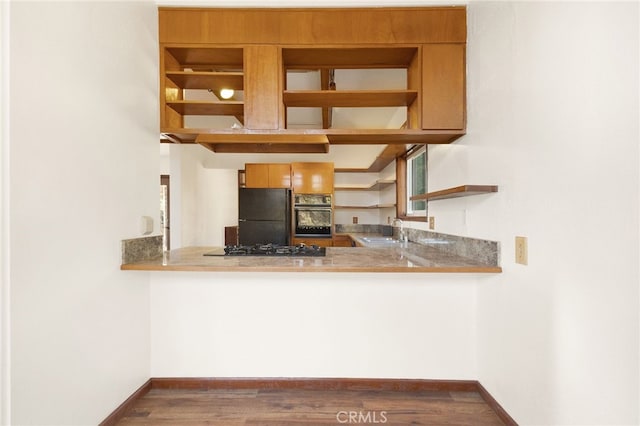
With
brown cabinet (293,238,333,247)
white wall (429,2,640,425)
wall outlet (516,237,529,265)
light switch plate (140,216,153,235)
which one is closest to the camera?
white wall (429,2,640,425)

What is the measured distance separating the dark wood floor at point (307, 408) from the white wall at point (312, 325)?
0.36 feet

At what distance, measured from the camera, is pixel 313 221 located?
451cm

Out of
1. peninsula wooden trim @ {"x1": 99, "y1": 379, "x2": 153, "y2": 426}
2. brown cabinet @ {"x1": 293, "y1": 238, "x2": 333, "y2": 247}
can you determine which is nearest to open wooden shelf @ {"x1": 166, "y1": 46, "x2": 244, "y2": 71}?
peninsula wooden trim @ {"x1": 99, "y1": 379, "x2": 153, "y2": 426}

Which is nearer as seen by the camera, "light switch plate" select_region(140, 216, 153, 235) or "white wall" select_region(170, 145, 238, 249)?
"light switch plate" select_region(140, 216, 153, 235)

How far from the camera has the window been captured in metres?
3.06

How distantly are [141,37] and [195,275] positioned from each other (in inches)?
57.9

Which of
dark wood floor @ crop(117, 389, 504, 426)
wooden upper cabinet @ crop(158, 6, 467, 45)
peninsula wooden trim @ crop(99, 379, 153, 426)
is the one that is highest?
wooden upper cabinet @ crop(158, 6, 467, 45)

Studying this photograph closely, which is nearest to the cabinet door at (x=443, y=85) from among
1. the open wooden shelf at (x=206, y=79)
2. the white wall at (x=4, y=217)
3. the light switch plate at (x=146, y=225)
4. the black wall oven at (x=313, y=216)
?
the open wooden shelf at (x=206, y=79)

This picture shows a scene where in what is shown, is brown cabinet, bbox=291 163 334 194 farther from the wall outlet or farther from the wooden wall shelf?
the wall outlet

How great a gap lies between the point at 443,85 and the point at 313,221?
2884 millimetres

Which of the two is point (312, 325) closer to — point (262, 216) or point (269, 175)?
point (262, 216)

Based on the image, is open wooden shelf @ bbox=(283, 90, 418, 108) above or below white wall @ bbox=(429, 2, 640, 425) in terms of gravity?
above

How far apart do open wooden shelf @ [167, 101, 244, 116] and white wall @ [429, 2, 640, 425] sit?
Result: 154 cm

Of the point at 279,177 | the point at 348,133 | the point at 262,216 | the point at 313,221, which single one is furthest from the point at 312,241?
the point at 348,133
